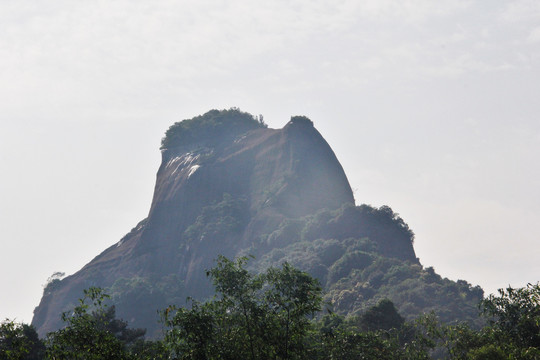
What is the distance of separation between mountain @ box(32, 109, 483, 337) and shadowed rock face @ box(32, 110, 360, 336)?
0.32m

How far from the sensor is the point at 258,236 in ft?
544

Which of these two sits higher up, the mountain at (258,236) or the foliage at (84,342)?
the mountain at (258,236)

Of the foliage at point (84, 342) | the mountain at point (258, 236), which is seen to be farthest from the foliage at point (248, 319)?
the mountain at point (258, 236)

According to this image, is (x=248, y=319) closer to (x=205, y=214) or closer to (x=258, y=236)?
(x=258, y=236)

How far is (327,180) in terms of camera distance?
180m

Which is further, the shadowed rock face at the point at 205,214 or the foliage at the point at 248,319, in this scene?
the shadowed rock face at the point at 205,214

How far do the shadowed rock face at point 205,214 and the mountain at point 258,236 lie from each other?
32cm

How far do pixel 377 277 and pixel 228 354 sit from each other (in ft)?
329

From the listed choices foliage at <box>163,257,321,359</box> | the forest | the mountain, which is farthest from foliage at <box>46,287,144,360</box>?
the mountain

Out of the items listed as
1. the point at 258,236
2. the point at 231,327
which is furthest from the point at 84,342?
the point at 258,236

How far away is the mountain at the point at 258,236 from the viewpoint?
13300 centimetres

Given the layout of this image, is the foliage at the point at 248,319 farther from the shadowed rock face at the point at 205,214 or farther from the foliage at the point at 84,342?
the shadowed rock face at the point at 205,214

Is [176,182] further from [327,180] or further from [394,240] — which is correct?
[394,240]

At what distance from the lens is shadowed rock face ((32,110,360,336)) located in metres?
164
